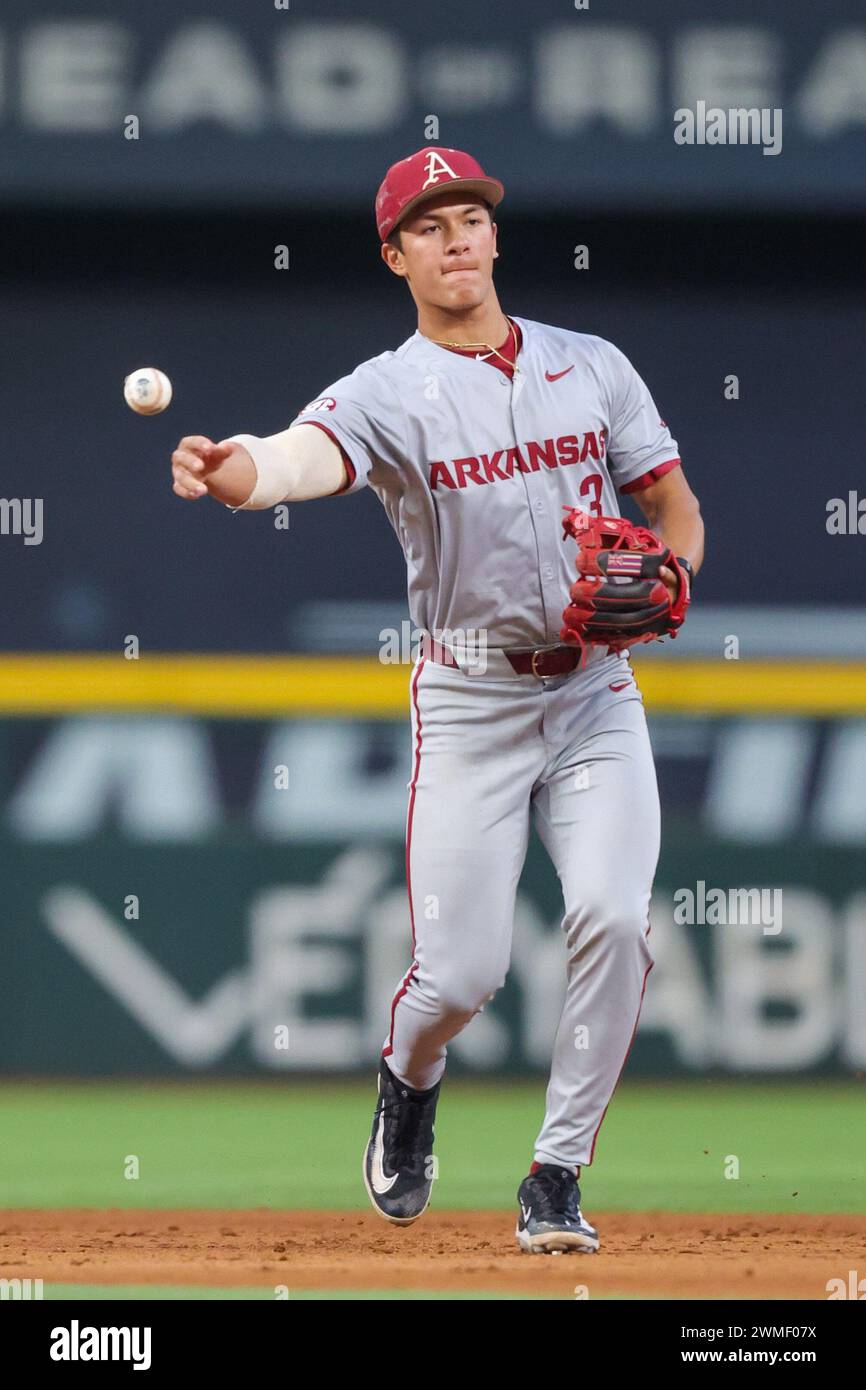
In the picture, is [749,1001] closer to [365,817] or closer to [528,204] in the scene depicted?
[365,817]

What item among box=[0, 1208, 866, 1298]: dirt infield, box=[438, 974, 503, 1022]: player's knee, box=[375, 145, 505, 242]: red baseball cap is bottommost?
box=[0, 1208, 866, 1298]: dirt infield

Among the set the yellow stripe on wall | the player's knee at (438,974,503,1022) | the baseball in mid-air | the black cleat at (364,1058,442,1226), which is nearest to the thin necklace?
the baseball in mid-air

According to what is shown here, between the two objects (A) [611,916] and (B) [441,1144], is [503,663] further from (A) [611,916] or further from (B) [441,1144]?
(B) [441,1144]

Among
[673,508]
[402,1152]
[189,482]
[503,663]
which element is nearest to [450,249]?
[673,508]

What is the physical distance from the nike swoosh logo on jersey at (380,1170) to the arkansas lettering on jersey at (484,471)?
0.99 metres

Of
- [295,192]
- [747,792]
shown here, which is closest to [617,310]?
[295,192]

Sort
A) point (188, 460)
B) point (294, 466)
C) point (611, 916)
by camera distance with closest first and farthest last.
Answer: point (188, 460), point (294, 466), point (611, 916)

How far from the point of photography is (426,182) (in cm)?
396

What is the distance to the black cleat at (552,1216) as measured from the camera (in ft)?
13.0

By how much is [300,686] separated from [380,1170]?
298 cm

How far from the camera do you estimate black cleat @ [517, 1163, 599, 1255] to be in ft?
13.0

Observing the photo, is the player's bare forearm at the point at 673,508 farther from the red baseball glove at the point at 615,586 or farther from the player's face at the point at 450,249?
the player's face at the point at 450,249

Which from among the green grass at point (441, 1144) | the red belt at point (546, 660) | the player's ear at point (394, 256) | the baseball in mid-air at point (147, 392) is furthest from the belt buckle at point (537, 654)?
the green grass at point (441, 1144)

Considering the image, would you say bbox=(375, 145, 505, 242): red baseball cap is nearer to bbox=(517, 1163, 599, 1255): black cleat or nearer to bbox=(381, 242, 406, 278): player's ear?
bbox=(381, 242, 406, 278): player's ear
